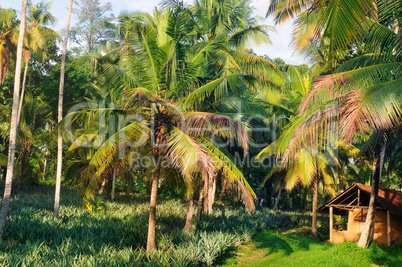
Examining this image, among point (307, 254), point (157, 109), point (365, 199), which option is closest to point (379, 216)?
point (365, 199)

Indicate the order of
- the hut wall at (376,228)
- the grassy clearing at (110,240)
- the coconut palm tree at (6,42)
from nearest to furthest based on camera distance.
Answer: the grassy clearing at (110,240) < the hut wall at (376,228) < the coconut palm tree at (6,42)

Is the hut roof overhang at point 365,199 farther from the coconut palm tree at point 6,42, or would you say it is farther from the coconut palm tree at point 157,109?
the coconut palm tree at point 6,42

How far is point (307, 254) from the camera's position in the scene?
1280cm

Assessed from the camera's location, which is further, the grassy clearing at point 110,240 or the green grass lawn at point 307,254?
the green grass lawn at point 307,254

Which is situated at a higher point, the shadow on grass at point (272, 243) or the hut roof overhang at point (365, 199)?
the hut roof overhang at point (365, 199)

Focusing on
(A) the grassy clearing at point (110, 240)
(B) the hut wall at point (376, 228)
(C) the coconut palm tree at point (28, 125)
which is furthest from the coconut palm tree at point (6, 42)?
(B) the hut wall at point (376, 228)

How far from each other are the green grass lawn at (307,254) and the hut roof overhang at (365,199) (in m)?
1.62

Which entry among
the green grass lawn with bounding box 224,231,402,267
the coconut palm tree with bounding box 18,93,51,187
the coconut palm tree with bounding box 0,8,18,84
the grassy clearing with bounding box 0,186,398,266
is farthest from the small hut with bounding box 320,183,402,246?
the coconut palm tree with bounding box 0,8,18,84

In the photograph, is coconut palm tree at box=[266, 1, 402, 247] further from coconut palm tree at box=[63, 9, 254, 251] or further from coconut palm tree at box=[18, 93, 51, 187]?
coconut palm tree at box=[18, 93, 51, 187]

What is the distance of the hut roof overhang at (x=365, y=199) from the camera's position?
13.0 m

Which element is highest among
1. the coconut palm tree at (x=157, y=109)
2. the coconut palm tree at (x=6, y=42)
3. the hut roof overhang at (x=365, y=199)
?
the coconut palm tree at (x=6, y=42)

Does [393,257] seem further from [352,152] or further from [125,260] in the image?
[125,260]

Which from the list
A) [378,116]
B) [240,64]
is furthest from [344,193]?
[378,116]

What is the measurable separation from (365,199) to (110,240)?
12360 mm
